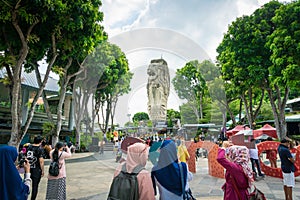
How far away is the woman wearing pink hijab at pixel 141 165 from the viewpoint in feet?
7.29

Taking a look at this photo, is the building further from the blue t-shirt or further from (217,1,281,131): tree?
the blue t-shirt

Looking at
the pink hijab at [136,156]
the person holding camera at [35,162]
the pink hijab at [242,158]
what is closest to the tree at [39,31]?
the person holding camera at [35,162]

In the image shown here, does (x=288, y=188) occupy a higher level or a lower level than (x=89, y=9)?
lower

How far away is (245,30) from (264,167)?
29.6 feet

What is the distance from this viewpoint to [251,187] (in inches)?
111

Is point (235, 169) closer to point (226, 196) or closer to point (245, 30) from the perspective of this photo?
point (226, 196)

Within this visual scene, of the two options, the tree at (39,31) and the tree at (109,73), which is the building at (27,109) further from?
the tree at (39,31)

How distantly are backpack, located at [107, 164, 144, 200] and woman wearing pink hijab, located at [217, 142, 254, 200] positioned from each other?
1284 mm

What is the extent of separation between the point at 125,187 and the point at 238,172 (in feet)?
4.88

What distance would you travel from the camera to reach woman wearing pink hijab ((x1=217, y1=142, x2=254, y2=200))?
2.79 meters

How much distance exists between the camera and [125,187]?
2143mm

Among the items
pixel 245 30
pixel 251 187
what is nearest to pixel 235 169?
pixel 251 187

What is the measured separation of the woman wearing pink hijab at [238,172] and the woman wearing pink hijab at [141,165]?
1.13m

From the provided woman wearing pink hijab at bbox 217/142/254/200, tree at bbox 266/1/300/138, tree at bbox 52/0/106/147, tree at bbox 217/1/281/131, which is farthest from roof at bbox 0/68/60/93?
woman wearing pink hijab at bbox 217/142/254/200
